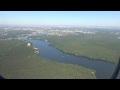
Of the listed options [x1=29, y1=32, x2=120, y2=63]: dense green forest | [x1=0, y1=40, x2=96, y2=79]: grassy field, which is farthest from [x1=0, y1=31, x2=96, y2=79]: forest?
[x1=29, y1=32, x2=120, y2=63]: dense green forest

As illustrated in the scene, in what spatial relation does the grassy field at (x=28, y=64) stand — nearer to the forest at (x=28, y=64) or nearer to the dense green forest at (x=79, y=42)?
the forest at (x=28, y=64)

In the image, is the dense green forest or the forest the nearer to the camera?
the forest

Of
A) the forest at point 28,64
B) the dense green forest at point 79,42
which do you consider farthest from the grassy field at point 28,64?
the dense green forest at point 79,42

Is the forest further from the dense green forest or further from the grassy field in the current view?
the dense green forest

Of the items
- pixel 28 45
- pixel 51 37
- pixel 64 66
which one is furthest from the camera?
pixel 51 37

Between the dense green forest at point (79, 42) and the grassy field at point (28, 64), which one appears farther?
the dense green forest at point (79, 42)
